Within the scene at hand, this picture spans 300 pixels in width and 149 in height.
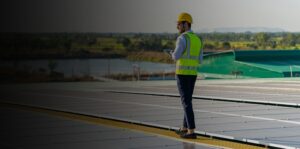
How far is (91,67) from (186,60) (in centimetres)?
2037

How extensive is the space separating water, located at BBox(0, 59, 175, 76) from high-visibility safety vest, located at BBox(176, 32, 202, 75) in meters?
19.3

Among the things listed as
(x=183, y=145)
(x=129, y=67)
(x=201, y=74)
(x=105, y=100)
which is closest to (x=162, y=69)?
A: (x=129, y=67)

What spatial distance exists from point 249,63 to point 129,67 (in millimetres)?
14882

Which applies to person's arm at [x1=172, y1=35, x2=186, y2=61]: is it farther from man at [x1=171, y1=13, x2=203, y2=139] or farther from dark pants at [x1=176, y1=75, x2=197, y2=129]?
dark pants at [x1=176, y1=75, x2=197, y2=129]

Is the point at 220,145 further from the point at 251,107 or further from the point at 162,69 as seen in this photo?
the point at 162,69

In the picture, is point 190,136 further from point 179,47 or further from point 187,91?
point 179,47

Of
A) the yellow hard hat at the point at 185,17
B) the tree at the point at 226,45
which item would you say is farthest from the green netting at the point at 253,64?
the yellow hard hat at the point at 185,17

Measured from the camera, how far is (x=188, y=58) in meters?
8.55

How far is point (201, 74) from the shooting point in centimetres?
3189

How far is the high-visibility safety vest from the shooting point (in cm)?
852

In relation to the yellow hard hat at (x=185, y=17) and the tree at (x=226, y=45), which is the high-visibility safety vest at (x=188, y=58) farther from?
the tree at (x=226, y=45)

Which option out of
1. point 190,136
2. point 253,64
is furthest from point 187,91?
point 253,64

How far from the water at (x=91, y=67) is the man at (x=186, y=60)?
19301mm

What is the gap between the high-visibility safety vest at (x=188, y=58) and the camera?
8516 millimetres
